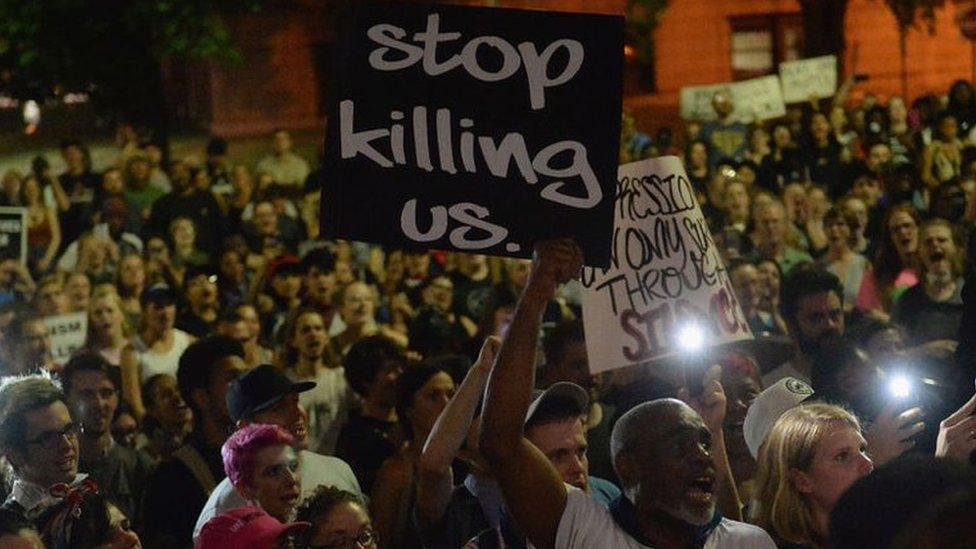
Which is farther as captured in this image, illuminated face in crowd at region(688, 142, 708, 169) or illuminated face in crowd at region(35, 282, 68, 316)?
illuminated face in crowd at region(688, 142, 708, 169)

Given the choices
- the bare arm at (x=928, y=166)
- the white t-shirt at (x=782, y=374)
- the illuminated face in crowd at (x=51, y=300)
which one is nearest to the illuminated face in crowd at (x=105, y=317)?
the illuminated face in crowd at (x=51, y=300)

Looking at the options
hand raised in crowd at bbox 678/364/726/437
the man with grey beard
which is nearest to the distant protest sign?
the man with grey beard

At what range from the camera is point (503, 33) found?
19.1 ft

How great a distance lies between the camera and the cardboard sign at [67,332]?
1077 centimetres

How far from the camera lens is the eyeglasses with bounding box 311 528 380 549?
5508 millimetres

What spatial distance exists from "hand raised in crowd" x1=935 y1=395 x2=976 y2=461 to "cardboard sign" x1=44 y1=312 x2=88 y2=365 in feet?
21.4

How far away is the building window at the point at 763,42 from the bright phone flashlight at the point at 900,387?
3036 cm

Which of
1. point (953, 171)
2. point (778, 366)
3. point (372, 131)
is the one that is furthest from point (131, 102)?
point (372, 131)

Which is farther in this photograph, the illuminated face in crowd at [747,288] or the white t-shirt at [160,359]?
the illuminated face in crowd at [747,288]

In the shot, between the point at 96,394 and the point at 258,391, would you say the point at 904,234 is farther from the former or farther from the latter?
the point at 258,391

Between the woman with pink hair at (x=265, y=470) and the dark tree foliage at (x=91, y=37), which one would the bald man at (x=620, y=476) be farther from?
the dark tree foliage at (x=91, y=37)

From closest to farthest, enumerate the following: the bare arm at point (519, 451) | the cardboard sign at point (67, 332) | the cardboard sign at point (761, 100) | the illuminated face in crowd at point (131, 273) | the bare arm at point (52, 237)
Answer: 1. the bare arm at point (519, 451)
2. the cardboard sign at point (67, 332)
3. the illuminated face in crowd at point (131, 273)
4. the bare arm at point (52, 237)
5. the cardboard sign at point (761, 100)

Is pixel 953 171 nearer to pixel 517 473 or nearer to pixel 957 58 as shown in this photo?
pixel 517 473

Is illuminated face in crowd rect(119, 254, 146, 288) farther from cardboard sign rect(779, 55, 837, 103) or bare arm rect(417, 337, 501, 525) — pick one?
cardboard sign rect(779, 55, 837, 103)
